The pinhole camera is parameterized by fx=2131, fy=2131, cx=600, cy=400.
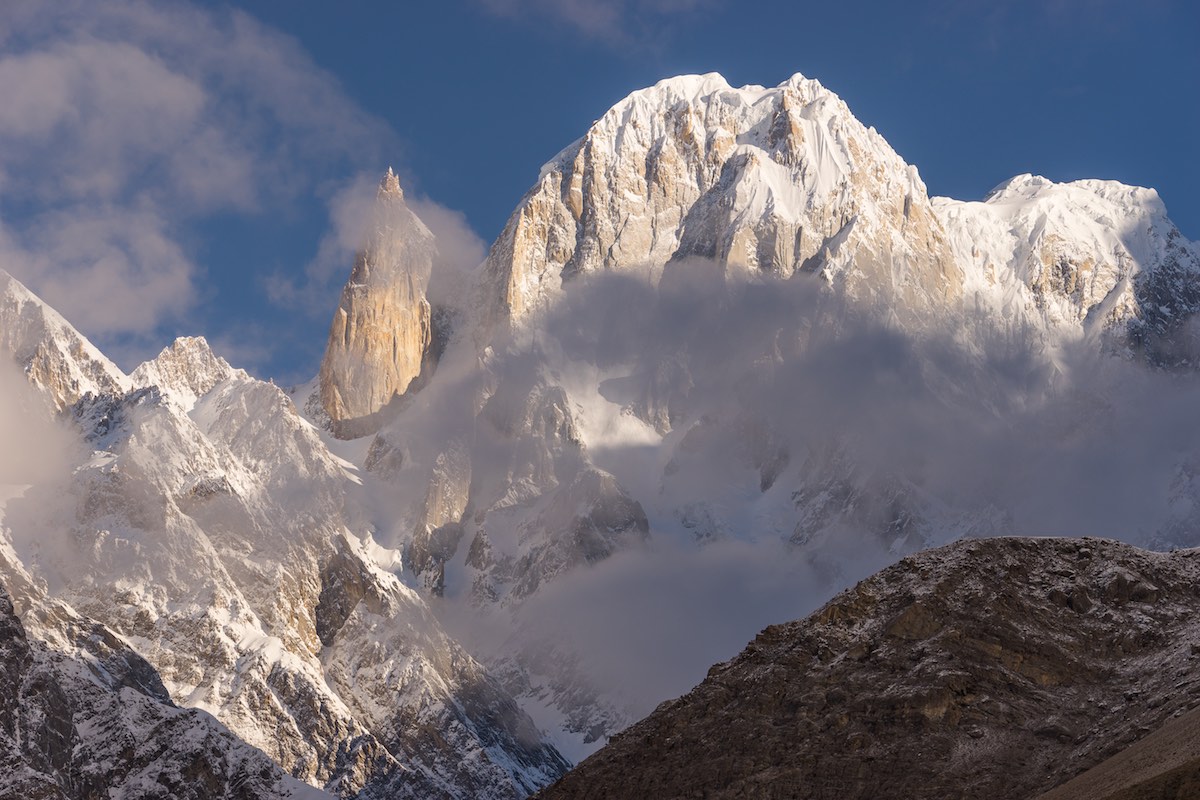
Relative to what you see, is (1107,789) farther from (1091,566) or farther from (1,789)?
(1,789)

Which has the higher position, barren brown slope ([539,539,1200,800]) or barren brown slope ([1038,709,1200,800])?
barren brown slope ([539,539,1200,800])

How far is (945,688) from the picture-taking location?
115 meters

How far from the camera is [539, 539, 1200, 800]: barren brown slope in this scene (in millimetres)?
109938

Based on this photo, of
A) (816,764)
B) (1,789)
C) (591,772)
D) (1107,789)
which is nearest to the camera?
(1107,789)

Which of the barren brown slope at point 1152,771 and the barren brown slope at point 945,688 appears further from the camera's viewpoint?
the barren brown slope at point 945,688

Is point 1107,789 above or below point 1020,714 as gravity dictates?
below

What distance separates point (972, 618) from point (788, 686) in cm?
1139

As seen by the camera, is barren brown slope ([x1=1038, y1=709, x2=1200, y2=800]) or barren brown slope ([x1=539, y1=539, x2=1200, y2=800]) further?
barren brown slope ([x1=539, y1=539, x2=1200, y2=800])

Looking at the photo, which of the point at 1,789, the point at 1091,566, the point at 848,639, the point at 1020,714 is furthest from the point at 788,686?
the point at 1,789

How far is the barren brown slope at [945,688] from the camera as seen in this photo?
110 m

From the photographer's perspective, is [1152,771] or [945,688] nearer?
[1152,771]

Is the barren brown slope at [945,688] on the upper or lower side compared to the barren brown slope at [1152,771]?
upper

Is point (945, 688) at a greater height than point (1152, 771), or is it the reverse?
point (945, 688)

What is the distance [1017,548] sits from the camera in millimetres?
128875
